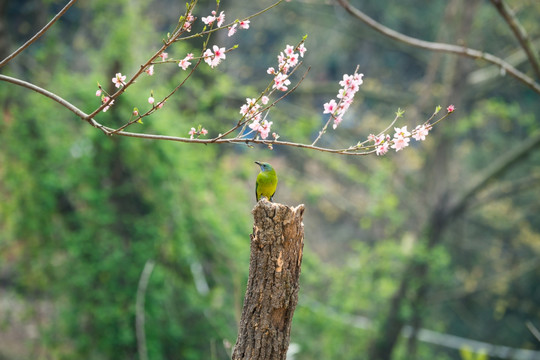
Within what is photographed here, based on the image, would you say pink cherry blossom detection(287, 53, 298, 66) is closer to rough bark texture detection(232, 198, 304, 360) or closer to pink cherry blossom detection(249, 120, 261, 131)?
pink cherry blossom detection(249, 120, 261, 131)

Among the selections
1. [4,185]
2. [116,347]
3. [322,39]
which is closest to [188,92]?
[4,185]

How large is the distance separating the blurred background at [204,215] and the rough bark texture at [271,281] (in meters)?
0.61

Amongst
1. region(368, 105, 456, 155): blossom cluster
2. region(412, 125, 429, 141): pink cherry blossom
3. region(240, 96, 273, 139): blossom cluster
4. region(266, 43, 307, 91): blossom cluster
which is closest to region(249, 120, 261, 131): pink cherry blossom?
region(240, 96, 273, 139): blossom cluster

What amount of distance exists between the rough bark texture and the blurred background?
2.00 feet

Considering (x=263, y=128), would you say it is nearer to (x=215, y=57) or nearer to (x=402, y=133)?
(x=215, y=57)

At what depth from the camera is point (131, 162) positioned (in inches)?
212

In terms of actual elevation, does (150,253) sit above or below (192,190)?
below

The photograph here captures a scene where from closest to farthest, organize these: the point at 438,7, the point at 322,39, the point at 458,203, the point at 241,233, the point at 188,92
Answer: the point at 241,233 → the point at 188,92 → the point at 458,203 → the point at 438,7 → the point at 322,39

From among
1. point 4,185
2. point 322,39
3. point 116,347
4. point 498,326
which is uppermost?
point 322,39

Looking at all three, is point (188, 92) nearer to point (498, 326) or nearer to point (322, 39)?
point (498, 326)

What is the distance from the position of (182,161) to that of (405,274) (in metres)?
3.70

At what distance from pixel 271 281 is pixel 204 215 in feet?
10.9

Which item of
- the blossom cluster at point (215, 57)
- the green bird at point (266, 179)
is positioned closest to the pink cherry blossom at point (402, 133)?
the blossom cluster at point (215, 57)

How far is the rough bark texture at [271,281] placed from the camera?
2361mm
